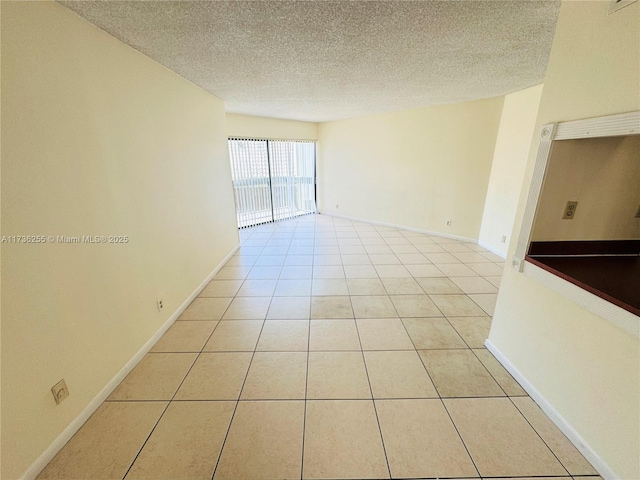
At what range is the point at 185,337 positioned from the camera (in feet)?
7.25

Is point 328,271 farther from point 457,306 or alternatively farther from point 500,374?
point 500,374

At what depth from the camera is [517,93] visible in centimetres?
343

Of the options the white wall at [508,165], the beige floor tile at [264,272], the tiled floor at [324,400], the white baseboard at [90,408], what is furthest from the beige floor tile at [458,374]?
the white wall at [508,165]

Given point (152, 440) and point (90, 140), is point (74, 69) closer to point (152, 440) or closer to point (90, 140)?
point (90, 140)

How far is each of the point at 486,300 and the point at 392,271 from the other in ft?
3.67

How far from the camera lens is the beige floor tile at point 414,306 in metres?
2.50

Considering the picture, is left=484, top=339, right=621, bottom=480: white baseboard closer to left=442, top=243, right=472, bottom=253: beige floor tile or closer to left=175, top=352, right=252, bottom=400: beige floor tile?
→ left=175, top=352, right=252, bottom=400: beige floor tile

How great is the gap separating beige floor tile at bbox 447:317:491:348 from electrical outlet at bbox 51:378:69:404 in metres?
2.73

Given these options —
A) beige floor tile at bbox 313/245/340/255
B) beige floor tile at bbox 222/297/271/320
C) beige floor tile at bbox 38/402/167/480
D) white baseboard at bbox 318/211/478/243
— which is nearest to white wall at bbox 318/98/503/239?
white baseboard at bbox 318/211/478/243

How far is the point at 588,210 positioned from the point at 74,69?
10.4 feet

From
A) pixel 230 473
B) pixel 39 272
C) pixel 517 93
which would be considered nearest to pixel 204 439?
pixel 230 473

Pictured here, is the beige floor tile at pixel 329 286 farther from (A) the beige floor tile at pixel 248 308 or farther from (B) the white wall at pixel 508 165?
(B) the white wall at pixel 508 165

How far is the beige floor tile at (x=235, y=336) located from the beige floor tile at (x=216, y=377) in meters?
0.07

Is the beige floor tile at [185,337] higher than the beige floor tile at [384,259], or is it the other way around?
the beige floor tile at [384,259]
